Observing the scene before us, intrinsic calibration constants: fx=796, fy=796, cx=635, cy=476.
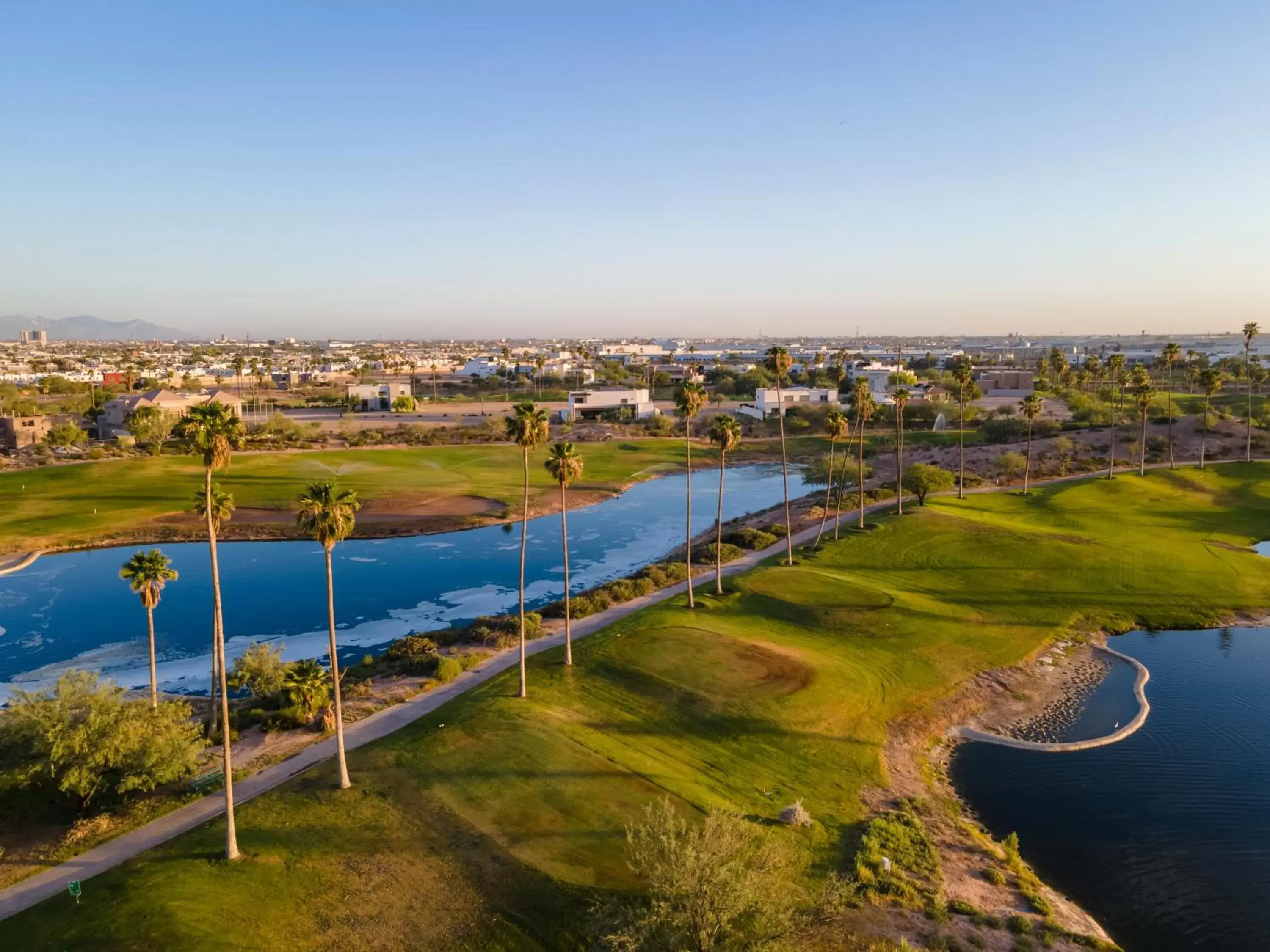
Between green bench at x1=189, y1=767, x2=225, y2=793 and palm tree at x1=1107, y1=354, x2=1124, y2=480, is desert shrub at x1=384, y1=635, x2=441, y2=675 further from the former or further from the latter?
palm tree at x1=1107, y1=354, x2=1124, y2=480

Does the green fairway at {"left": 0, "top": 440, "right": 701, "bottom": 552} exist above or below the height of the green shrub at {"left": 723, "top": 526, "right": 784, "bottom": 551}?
above

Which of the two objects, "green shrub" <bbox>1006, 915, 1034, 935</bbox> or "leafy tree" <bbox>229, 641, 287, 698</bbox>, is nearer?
"green shrub" <bbox>1006, 915, 1034, 935</bbox>

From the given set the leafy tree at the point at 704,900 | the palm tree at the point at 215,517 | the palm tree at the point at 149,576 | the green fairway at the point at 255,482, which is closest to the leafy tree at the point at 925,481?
the green fairway at the point at 255,482

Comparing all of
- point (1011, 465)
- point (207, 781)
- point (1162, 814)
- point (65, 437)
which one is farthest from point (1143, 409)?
point (65, 437)

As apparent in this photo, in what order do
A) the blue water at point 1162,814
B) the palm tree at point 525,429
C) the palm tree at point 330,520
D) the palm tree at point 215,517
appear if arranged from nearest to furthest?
the blue water at point 1162,814 < the palm tree at point 330,520 < the palm tree at point 215,517 < the palm tree at point 525,429

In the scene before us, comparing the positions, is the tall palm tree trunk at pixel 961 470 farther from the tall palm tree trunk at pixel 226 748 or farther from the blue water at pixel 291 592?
the tall palm tree trunk at pixel 226 748

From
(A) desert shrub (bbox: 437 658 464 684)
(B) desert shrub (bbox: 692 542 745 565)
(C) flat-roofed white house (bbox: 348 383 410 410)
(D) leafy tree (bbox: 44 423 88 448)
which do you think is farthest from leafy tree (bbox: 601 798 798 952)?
(C) flat-roofed white house (bbox: 348 383 410 410)
